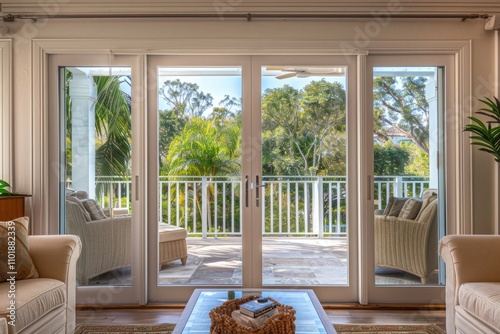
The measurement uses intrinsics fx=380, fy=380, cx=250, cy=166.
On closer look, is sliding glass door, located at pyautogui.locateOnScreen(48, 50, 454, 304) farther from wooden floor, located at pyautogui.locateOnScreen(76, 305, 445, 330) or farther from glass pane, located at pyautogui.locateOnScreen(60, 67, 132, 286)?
wooden floor, located at pyautogui.locateOnScreen(76, 305, 445, 330)

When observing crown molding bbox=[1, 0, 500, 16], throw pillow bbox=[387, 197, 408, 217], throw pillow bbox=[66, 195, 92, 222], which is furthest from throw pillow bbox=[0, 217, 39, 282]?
throw pillow bbox=[387, 197, 408, 217]

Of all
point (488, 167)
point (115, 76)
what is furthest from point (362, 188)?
point (115, 76)

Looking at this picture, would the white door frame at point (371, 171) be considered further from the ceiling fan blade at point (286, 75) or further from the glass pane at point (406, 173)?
the ceiling fan blade at point (286, 75)

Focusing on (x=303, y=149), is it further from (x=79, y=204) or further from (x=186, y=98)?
(x=79, y=204)

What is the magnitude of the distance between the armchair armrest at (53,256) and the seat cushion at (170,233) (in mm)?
959

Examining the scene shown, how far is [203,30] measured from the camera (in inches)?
127

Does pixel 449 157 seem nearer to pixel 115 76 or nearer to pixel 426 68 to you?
pixel 426 68

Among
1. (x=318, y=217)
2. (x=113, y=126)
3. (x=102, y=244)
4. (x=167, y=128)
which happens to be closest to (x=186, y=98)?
(x=167, y=128)

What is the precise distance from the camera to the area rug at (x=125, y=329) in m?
2.69

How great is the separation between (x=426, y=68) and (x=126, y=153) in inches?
107

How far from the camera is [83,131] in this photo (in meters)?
3.32

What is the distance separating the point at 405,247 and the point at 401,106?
4.04 feet

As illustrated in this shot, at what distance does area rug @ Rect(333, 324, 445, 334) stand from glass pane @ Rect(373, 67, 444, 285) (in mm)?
557

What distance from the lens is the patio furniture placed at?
3359 mm
